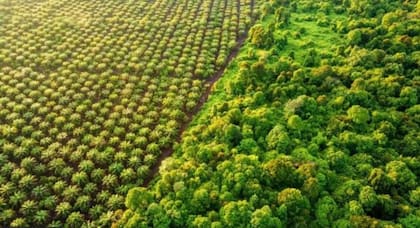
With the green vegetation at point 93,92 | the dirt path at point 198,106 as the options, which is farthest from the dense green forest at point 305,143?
the green vegetation at point 93,92

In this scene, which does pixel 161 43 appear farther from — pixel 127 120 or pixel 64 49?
pixel 127 120

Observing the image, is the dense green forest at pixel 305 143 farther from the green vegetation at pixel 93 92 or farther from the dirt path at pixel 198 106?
the green vegetation at pixel 93 92

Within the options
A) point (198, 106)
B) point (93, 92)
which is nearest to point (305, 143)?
point (198, 106)

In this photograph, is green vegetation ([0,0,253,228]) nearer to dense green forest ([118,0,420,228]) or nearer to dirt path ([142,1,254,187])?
dirt path ([142,1,254,187])

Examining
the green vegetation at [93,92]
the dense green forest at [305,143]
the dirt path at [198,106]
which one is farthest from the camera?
the dirt path at [198,106]

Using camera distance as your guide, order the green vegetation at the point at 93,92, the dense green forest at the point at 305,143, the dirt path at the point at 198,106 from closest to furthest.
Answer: the dense green forest at the point at 305,143 → the green vegetation at the point at 93,92 → the dirt path at the point at 198,106

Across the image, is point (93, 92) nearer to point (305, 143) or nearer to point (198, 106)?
point (198, 106)

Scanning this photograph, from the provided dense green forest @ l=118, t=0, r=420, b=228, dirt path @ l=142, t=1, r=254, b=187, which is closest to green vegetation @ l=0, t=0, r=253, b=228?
dirt path @ l=142, t=1, r=254, b=187
